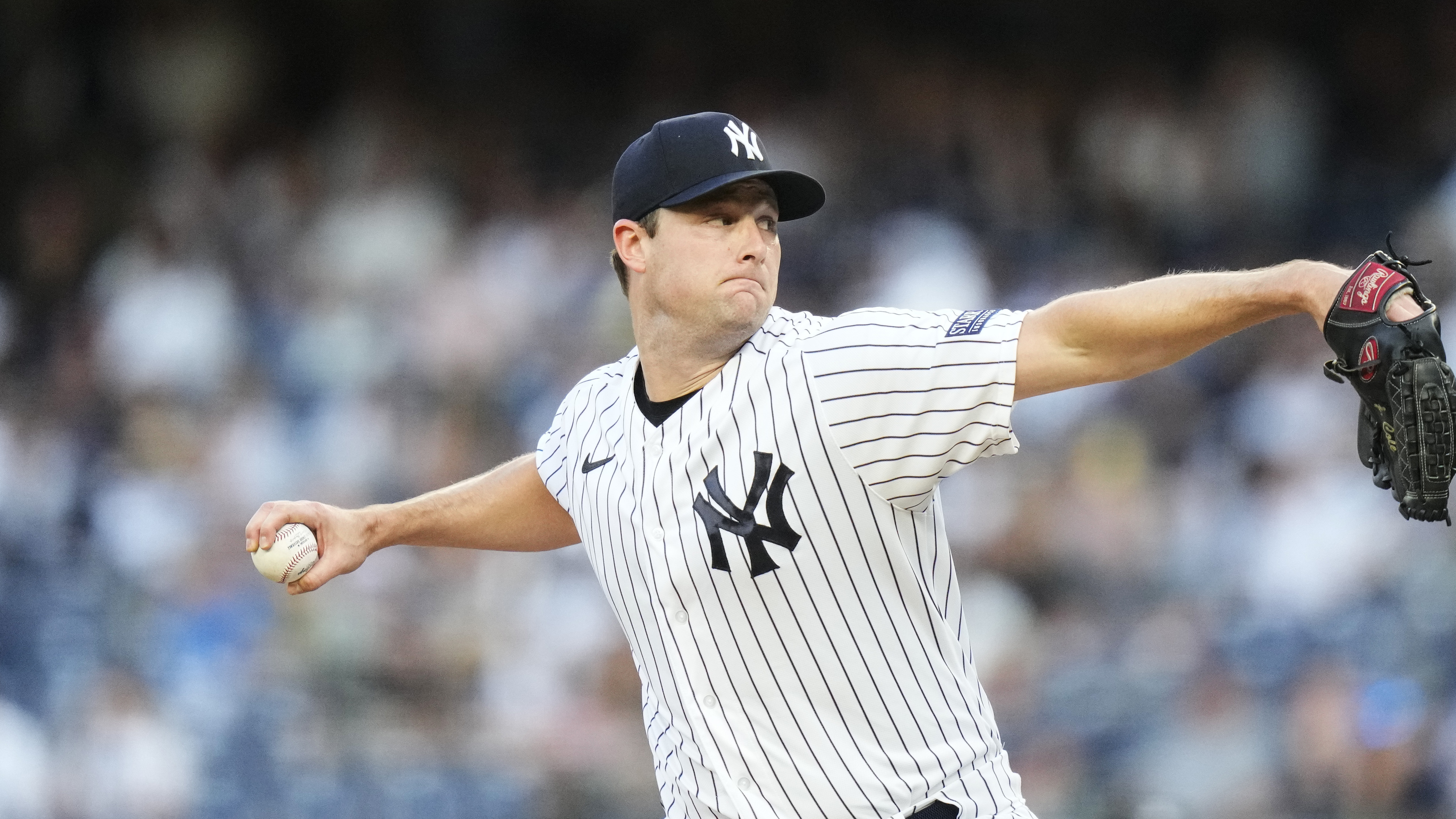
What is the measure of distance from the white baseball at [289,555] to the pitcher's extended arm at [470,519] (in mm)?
70

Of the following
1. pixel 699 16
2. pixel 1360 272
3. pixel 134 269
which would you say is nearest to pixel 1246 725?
pixel 1360 272

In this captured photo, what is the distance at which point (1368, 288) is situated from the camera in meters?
2.45

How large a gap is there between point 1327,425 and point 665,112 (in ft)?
13.7

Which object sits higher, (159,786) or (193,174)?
(193,174)

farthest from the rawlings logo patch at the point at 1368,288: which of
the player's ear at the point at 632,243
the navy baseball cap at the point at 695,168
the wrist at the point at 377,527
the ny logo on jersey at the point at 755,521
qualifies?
the wrist at the point at 377,527

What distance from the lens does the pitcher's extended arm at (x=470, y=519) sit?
352 cm

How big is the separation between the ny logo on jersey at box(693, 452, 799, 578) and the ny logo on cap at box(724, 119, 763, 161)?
0.64 m

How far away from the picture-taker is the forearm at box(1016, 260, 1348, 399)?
2537 millimetres

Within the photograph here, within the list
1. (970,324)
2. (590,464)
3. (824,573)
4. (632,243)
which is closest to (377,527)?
(590,464)

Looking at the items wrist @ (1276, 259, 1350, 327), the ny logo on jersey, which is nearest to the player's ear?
the ny logo on jersey

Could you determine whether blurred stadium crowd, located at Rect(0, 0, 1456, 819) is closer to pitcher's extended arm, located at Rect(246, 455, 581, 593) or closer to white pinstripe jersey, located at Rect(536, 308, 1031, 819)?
pitcher's extended arm, located at Rect(246, 455, 581, 593)

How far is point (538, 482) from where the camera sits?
3641 millimetres

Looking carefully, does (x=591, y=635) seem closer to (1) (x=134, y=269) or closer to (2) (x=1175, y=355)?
(1) (x=134, y=269)

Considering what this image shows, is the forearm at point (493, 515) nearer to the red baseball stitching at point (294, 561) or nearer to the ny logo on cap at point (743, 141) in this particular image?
the red baseball stitching at point (294, 561)
